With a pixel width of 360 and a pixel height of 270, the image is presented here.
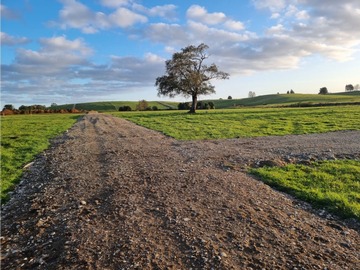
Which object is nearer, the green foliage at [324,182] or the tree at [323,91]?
the green foliage at [324,182]

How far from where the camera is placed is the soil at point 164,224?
508cm

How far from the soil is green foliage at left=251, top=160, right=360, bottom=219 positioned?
48 centimetres

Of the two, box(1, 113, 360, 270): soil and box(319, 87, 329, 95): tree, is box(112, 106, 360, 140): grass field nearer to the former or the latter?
box(1, 113, 360, 270): soil

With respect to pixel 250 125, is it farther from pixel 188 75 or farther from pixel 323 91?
pixel 323 91

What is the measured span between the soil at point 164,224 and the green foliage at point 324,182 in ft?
1.57

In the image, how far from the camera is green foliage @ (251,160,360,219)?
7750 mm

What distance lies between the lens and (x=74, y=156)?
14.1 metres

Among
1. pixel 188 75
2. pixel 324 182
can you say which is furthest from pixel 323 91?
pixel 324 182

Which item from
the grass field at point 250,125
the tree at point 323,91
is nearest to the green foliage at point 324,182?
the grass field at point 250,125

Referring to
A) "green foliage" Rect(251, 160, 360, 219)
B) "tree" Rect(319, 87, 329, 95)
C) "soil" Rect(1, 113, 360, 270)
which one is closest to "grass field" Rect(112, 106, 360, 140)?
"green foliage" Rect(251, 160, 360, 219)

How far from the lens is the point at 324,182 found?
9719mm

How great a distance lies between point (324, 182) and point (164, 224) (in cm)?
609

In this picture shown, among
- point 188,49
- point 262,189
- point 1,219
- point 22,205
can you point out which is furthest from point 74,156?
point 188,49

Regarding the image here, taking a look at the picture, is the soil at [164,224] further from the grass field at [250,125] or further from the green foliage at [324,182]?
the grass field at [250,125]
